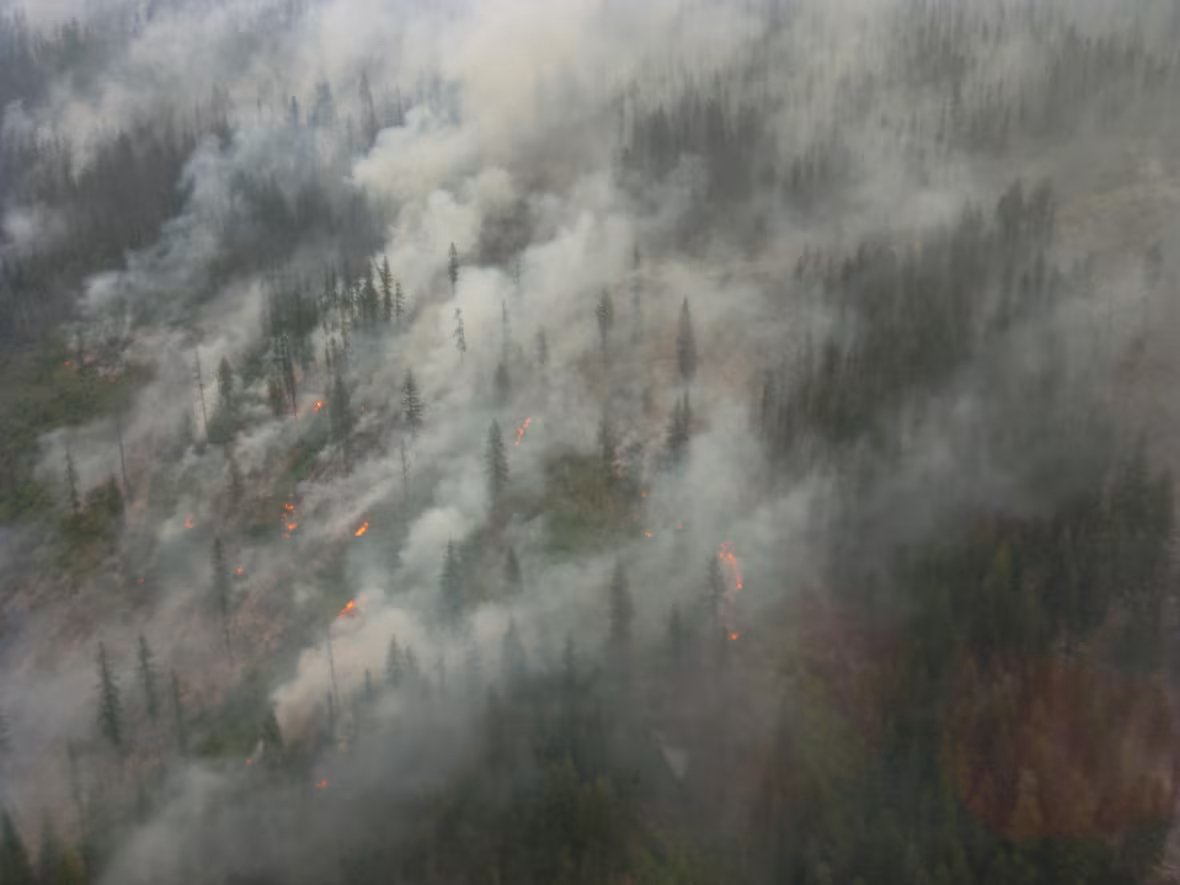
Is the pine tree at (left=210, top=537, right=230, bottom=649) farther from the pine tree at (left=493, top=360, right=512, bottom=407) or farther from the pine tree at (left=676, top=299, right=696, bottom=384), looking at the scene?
the pine tree at (left=676, top=299, right=696, bottom=384)

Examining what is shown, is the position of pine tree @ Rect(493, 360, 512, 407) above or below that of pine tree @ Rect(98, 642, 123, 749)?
above

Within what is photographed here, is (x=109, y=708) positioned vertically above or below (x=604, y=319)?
below

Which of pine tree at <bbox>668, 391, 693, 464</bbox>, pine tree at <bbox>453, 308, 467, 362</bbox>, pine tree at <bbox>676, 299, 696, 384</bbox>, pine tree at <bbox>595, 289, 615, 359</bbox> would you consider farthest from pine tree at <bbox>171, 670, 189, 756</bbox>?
pine tree at <bbox>676, 299, 696, 384</bbox>

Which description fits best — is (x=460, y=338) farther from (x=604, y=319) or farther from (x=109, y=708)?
(x=109, y=708)

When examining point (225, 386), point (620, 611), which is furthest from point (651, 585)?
point (225, 386)

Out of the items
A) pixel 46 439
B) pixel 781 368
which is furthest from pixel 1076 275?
pixel 46 439

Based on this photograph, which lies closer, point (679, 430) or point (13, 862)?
point (13, 862)

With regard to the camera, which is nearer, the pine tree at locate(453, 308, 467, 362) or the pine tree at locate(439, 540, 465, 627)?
the pine tree at locate(439, 540, 465, 627)
